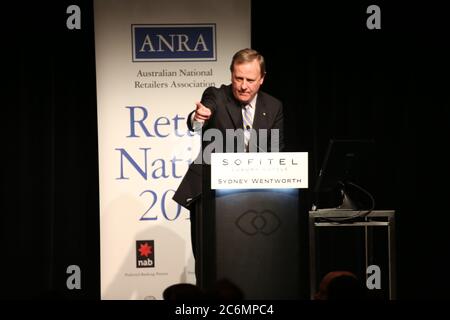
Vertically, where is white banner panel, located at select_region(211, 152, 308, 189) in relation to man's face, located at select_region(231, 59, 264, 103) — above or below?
below

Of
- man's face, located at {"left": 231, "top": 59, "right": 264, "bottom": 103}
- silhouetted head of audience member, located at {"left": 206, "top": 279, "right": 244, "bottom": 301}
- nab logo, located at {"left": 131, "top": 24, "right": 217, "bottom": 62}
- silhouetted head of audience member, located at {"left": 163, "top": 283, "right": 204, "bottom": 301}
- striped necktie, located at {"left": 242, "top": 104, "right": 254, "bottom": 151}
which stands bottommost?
silhouetted head of audience member, located at {"left": 163, "top": 283, "right": 204, "bottom": 301}

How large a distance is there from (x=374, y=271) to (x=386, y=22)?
196 centimetres

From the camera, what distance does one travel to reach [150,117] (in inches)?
206

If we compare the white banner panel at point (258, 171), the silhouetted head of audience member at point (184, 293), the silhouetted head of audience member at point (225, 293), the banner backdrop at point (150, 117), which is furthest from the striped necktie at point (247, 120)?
the silhouetted head of audience member at point (225, 293)

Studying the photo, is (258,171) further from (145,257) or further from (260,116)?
(145,257)

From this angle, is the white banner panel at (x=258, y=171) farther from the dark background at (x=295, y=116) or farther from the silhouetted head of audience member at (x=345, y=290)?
the dark background at (x=295, y=116)

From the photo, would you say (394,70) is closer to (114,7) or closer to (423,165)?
(423,165)

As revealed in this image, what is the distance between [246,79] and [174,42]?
1173mm

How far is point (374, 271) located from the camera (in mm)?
4715

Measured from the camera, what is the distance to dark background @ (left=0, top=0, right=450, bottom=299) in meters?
5.38

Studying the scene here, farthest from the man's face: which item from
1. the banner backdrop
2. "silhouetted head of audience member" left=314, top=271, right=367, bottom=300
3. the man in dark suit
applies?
"silhouetted head of audience member" left=314, top=271, right=367, bottom=300

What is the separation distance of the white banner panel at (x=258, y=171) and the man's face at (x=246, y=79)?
0.97m

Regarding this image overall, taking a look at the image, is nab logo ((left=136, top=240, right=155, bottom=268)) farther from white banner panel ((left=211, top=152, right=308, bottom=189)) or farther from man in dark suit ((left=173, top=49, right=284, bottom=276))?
white banner panel ((left=211, top=152, right=308, bottom=189))

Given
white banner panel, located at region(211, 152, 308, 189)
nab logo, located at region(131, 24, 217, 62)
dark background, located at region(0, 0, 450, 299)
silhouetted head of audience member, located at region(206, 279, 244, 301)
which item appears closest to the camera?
silhouetted head of audience member, located at region(206, 279, 244, 301)
